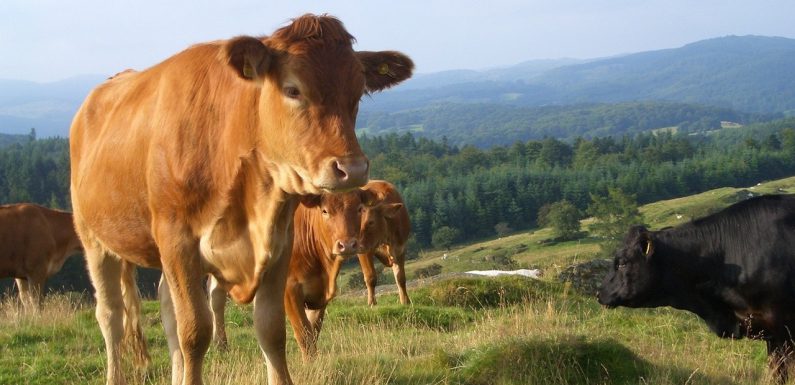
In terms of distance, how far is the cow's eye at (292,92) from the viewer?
4.73 metres

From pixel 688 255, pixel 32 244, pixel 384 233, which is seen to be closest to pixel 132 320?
pixel 384 233

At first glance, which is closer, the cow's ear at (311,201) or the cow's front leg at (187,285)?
the cow's front leg at (187,285)

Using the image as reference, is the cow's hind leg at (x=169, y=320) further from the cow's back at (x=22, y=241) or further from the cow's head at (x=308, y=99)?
the cow's back at (x=22, y=241)

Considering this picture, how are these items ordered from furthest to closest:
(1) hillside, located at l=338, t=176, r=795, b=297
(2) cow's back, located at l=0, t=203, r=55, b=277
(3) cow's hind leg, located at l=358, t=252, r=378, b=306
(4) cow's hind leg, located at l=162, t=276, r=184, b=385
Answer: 1. (1) hillside, located at l=338, t=176, r=795, b=297
2. (2) cow's back, located at l=0, t=203, r=55, b=277
3. (3) cow's hind leg, located at l=358, t=252, r=378, b=306
4. (4) cow's hind leg, located at l=162, t=276, r=184, b=385

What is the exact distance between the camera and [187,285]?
17.4 feet

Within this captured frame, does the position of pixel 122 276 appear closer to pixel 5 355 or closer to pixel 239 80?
pixel 5 355

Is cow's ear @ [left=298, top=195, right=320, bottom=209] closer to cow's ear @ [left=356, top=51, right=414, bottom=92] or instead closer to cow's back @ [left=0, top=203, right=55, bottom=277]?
cow's ear @ [left=356, top=51, right=414, bottom=92]

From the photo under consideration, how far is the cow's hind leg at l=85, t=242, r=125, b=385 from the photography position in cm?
693

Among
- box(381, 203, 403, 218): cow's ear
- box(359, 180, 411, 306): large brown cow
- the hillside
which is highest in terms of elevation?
box(381, 203, 403, 218): cow's ear

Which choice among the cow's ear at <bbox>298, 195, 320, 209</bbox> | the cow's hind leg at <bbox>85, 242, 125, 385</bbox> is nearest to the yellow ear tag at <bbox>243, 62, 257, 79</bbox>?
the cow's hind leg at <bbox>85, 242, 125, 385</bbox>

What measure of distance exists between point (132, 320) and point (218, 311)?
4.50 ft

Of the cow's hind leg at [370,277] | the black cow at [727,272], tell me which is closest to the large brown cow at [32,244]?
the cow's hind leg at [370,277]

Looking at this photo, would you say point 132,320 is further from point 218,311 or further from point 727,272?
point 727,272

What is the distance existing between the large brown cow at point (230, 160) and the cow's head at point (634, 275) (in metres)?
5.24
